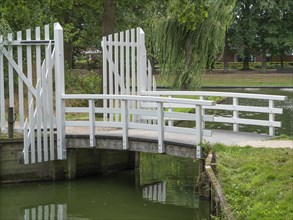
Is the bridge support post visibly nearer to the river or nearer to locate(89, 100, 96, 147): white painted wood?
the river

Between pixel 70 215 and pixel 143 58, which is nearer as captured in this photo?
pixel 70 215

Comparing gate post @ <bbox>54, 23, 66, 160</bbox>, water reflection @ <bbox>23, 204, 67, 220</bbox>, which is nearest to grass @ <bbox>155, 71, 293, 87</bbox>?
gate post @ <bbox>54, 23, 66, 160</bbox>

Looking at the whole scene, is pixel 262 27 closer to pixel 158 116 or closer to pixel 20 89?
Answer: pixel 20 89

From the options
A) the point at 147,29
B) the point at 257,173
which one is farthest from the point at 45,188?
the point at 147,29

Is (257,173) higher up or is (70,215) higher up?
(257,173)

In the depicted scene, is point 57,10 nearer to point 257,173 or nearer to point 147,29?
point 147,29

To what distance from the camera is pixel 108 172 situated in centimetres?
1505

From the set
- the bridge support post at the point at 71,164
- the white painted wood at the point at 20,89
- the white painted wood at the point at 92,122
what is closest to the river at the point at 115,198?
the bridge support post at the point at 71,164

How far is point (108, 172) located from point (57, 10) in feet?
42.4

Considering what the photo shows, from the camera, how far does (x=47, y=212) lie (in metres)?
11.8

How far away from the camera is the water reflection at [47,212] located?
11.4 meters

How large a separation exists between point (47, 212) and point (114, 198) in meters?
1.55

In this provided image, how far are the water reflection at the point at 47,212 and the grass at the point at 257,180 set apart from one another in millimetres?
3141

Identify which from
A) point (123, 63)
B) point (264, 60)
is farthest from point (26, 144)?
point (264, 60)
